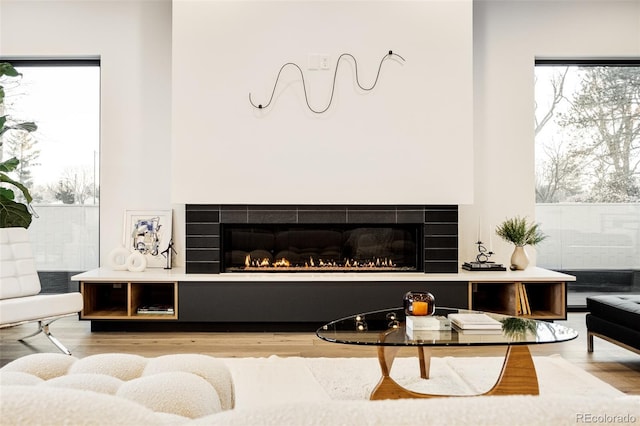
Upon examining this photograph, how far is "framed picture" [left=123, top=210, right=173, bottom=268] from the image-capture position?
479 centimetres

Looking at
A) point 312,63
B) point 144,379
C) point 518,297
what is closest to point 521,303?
point 518,297

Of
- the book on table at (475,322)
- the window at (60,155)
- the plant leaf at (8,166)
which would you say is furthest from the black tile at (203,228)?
the book on table at (475,322)

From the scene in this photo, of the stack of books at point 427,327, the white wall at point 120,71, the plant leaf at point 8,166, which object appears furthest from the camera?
the white wall at point 120,71

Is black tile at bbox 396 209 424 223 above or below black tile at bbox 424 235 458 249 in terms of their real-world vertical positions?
above

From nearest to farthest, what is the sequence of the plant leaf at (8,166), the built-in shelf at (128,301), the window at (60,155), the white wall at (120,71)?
1. the built-in shelf at (128,301)
2. the plant leaf at (8,166)
3. the white wall at (120,71)
4. the window at (60,155)

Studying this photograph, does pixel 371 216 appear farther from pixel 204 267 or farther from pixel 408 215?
pixel 204 267

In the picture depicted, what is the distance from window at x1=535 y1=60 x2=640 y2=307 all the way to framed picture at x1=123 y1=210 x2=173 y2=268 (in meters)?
3.53

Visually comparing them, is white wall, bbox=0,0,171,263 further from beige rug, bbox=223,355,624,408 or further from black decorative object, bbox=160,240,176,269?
beige rug, bbox=223,355,624,408

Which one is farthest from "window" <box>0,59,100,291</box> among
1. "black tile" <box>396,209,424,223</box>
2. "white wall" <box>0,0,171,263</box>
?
"black tile" <box>396,209,424,223</box>

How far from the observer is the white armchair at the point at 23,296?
133 inches

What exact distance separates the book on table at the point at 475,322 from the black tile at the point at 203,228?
2.40 metres

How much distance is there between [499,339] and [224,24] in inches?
133

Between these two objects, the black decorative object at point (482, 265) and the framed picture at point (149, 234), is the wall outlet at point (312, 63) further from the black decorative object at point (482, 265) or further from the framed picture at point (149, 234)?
the black decorative object at point (482, 265)

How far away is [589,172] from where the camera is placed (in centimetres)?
519
